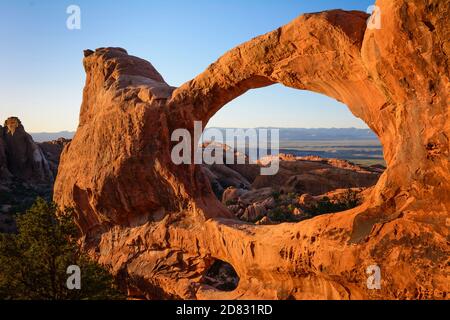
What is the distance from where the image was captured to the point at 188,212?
14.7m

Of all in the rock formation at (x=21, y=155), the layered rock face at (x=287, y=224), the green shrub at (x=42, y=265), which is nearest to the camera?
the layered rock face at (x=287, y=224)

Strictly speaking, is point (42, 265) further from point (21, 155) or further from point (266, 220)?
point (21, 155)

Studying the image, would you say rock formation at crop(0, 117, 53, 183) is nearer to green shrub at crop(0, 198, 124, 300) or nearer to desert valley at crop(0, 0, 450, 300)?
desert valley at crop(0, 0, 450, 300)

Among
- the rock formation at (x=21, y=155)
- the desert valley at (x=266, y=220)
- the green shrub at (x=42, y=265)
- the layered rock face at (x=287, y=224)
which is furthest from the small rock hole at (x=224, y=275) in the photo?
the rock formation at (x=21, y=155)

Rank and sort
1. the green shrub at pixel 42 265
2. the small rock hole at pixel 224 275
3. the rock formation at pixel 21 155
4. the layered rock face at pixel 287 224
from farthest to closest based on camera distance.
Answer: the rock formation at pixel 21 155
the small rock hole at pixel 224 275
the green shrub at pixel 42 265
the layered rock face at pixel 287 224

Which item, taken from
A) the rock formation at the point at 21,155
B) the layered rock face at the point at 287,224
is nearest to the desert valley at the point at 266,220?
the layered rock face at the point at 287,224

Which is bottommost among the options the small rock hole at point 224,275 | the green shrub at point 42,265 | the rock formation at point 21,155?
the small rock hole at point 224,275

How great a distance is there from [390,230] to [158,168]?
8932 millimetres

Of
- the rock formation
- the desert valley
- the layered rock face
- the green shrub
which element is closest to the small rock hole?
the desert valley

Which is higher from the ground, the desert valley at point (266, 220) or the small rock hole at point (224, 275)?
the desert valley at point (266, 220)

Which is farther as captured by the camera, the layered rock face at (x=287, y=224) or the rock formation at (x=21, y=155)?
the rock formation at (x=21, y=155)

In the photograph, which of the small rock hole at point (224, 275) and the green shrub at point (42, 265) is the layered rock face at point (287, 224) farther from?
the small rock hole at point (224, 275)

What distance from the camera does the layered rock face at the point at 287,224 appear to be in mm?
7992

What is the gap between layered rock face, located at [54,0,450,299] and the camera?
315 inches
